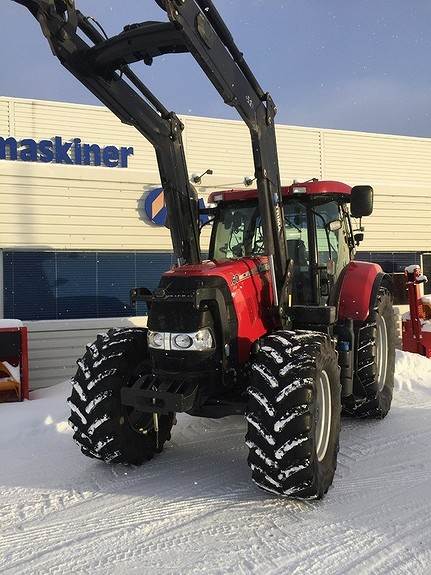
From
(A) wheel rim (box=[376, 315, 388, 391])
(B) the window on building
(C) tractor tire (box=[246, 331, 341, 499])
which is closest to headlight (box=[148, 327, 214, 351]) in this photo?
(C) tractor tire (box=[246, 331, 341, 499])

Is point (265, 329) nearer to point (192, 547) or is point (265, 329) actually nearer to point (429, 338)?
point (192, 547)

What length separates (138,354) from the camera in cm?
436

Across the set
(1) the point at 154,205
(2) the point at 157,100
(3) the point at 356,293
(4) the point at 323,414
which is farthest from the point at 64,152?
(4) the point at 323,414

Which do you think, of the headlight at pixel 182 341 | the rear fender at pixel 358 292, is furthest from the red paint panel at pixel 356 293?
the headlight at pixel 182 341

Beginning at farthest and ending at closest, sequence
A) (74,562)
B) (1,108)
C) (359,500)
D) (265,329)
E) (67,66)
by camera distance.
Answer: (1,108)
(265,329)
(67,66)
(359,500)
(74,562)

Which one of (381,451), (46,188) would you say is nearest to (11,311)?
(46,188)

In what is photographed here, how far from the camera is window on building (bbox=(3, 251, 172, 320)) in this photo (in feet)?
28.3

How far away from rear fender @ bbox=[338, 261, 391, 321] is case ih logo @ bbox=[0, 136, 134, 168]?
5.72 m

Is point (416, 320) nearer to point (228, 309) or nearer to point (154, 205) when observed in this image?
point (154, 205)

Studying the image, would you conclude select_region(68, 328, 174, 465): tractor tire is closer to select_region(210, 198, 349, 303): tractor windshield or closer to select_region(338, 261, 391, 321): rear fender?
select_region(210, 198, 349, 303): tractor windshield

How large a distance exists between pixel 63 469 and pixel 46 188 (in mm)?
5576

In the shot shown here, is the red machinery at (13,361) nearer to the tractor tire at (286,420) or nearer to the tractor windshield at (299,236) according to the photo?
the tractor windshield at (299,236)

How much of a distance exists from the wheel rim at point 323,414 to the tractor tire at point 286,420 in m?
0.13

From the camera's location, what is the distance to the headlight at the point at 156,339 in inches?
149
